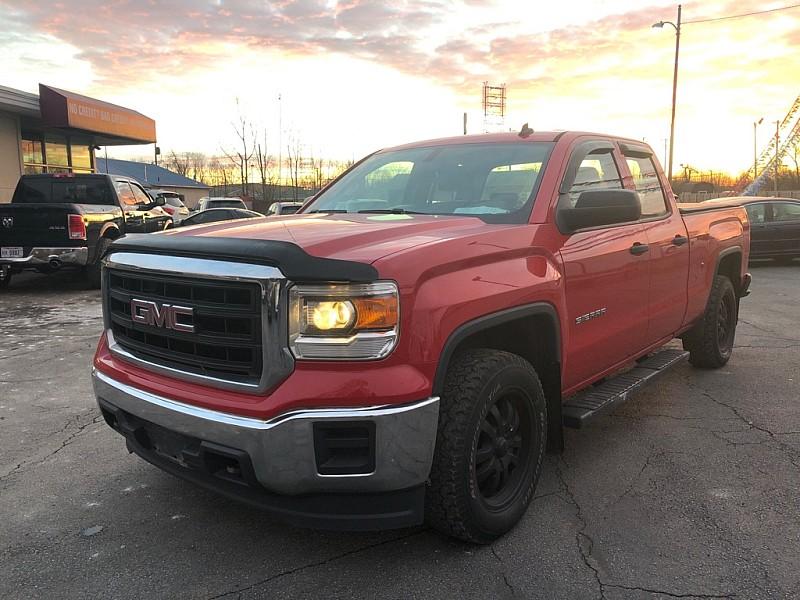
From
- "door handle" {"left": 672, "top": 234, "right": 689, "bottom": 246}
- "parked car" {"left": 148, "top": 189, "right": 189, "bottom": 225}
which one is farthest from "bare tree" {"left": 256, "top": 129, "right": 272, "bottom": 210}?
"door handle" {"left": 672, "top": 234, "right": 689, "bottom": 246}

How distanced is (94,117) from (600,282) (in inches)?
720

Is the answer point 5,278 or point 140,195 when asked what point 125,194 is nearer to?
point 140,195

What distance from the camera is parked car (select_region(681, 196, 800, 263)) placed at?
45.9 ft

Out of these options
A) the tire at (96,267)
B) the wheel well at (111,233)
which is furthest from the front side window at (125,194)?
the tire at (96,267)

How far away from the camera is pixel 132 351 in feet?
9.81

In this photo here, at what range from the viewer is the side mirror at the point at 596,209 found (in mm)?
3242

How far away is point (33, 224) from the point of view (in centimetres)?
1006

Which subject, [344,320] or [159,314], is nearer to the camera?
[344,320]

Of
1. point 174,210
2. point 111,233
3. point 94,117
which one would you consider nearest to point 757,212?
point 111,233

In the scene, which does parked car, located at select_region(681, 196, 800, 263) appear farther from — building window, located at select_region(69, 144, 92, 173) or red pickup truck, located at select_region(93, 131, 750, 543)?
building window, located at select_region(69, 144, 92, 173)

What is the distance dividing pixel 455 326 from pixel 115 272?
1648 millimetres

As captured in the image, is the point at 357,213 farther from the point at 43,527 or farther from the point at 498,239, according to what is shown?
the point at 43,527

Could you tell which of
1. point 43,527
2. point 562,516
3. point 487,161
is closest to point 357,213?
point 487,161

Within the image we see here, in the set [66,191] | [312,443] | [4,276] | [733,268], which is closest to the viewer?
[312,443]
